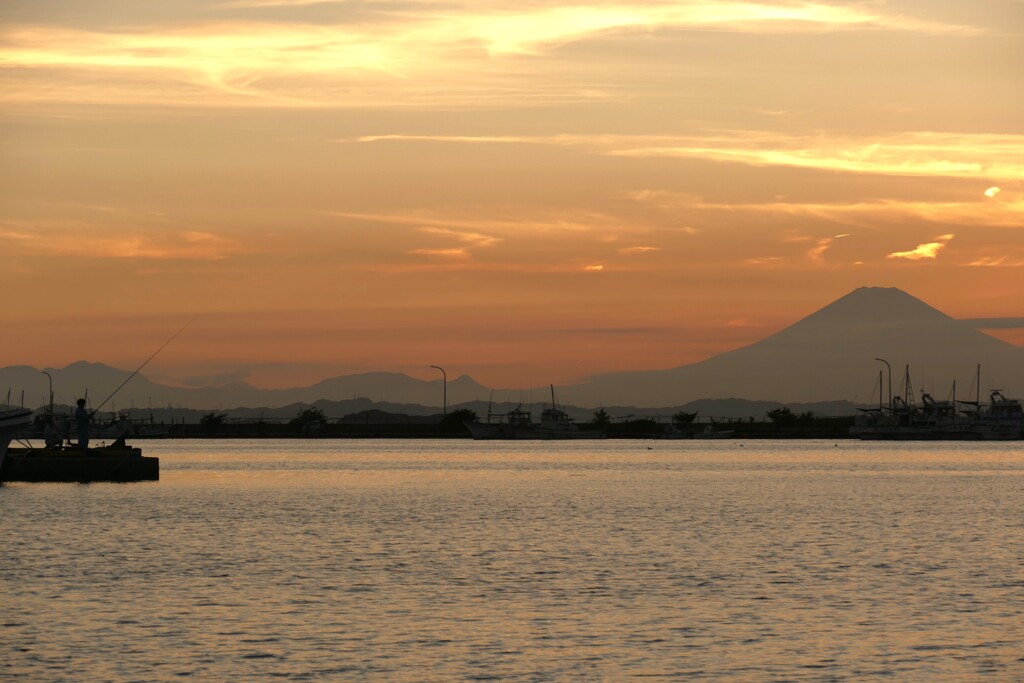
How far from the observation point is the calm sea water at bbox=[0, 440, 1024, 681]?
27.7m

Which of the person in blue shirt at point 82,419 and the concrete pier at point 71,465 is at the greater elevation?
the person in blue shirt at point 82,419

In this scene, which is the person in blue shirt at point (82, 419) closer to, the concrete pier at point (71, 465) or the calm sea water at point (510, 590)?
the concrete pier at point (71, 465)

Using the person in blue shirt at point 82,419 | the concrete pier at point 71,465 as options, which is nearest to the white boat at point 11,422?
the person in blue shirt at point 82,419

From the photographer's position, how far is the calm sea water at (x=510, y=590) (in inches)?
1090

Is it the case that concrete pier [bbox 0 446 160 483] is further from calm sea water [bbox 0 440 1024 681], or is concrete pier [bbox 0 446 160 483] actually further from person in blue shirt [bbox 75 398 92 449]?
calm sea water [bbox 0 440 1024 681]

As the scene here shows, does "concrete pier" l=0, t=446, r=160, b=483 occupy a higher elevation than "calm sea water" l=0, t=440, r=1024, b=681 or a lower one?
higher

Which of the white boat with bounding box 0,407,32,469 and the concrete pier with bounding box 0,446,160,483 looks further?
the concrete pier with bounding box 0,446,160,483

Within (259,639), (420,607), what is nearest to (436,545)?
(420,607)

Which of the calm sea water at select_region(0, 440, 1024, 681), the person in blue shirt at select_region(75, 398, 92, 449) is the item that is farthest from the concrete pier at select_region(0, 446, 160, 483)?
the calm sea water at select_region(0, 440, 1024, 681)

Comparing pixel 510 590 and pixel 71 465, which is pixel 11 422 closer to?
pixel 71 465

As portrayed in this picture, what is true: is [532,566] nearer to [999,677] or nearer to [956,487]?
[999,677]

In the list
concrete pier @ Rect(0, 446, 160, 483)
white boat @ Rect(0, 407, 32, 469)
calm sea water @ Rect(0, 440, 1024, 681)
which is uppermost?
white boat @ Rect(0, 407, 32, 469)

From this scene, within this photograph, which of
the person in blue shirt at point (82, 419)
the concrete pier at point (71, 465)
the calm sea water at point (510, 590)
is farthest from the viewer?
the concrete pier at point (71, 465)

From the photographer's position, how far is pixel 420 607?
35062 mm
